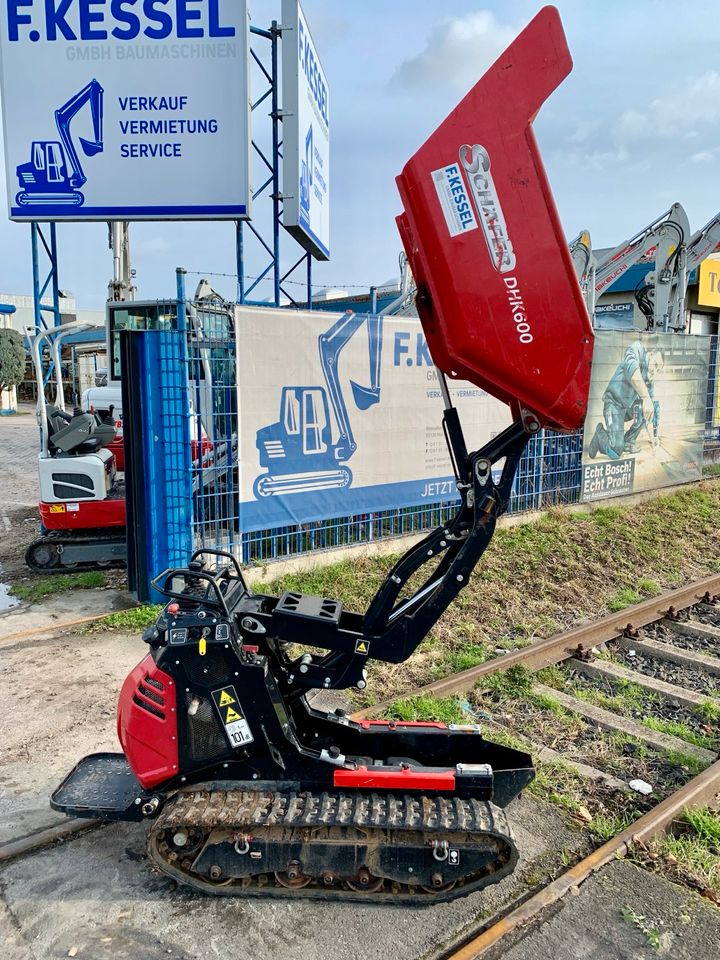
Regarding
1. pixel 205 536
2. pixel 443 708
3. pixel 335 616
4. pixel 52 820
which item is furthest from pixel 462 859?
pixel 205 536

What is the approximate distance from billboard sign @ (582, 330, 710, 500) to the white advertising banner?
2.48 metres

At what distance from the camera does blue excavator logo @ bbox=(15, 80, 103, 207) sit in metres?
9.57

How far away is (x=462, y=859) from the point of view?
308cm

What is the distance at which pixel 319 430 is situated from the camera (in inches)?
299

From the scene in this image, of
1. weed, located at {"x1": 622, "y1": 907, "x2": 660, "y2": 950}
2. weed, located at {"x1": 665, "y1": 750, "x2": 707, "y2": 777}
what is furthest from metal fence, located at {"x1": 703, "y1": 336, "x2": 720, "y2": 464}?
weed, located at {"x1": 622, "y1": 907, "x2": 660, "y2": 950}

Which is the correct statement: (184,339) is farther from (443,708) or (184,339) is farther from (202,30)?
(202,30)

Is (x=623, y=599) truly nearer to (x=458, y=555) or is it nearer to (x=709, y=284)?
(x=458, y=555)

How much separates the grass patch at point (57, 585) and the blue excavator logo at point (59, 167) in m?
Answer: 5.25

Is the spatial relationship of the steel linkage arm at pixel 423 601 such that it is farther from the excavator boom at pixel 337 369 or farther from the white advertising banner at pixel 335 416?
the excavator boom at pixel 337 369

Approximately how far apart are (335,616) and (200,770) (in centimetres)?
94

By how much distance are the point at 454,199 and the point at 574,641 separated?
439 cm

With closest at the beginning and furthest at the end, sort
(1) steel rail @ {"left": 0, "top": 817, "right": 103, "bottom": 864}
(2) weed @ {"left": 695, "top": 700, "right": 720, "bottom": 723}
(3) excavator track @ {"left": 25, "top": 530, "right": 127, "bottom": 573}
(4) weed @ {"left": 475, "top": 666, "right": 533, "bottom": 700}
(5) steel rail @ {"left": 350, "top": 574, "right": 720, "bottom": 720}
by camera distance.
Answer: (1) steel rail @ {"left": 0, "top": 817, "right": 103, "bottom": 864} < (2) weed @ {"left": 695, "top": 700, "right": 720, "bottom": 723} < (5) steel rail @ {"left": 350, "top": 574, "right": 720, "bottom": 720} < (4) weed @ {"left": 475, "top": 666, "right": 533, "bottom": 700} < (3) excavator track @ {"left": 25, "top": 530, "right": 127, "bottom": 573}

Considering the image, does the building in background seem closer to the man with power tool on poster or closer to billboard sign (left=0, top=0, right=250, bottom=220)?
billboard sign (left=0, top=0, right=250, bottom=220)

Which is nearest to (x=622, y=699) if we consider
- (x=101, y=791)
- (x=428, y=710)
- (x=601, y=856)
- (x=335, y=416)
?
(x=428, y=710)
